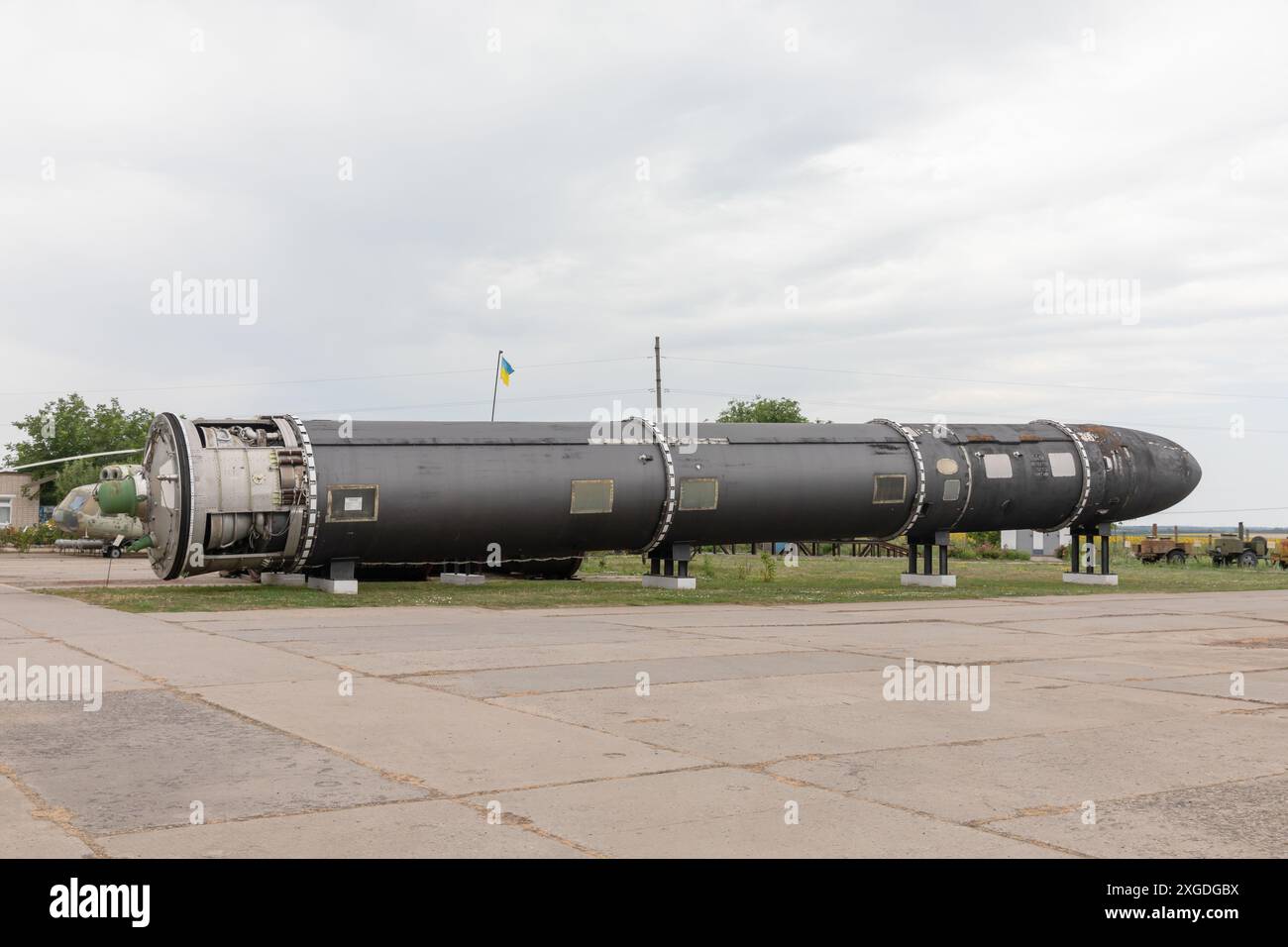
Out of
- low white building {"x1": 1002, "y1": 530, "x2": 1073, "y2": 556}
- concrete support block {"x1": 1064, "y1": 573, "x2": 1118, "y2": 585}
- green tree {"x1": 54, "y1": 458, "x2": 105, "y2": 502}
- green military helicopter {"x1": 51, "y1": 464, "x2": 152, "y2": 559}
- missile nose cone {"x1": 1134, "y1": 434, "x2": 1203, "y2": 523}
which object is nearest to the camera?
concrete support block {"x1": 1064, "y1": 573, "x2": 1118, "y2": 585}

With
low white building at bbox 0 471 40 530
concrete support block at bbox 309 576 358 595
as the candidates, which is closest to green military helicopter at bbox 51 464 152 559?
concrete support block at bbox 309 576 358 595

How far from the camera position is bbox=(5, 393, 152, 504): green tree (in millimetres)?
68625

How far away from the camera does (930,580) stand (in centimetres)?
2475

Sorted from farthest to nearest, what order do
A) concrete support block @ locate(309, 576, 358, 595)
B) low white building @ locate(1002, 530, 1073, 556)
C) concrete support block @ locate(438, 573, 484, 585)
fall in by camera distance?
low white building @ locate(1002, 530, 1073, 556) < concrete support block @ locate(438, 573, 484, 585) < concrete support block @ locate(309, 576, 358, 595)

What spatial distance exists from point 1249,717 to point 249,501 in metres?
15.3

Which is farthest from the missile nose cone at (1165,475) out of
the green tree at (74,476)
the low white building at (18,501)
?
the low white building at (18,501)

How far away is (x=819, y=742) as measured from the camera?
770 cm

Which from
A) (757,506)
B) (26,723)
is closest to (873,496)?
(757,506)

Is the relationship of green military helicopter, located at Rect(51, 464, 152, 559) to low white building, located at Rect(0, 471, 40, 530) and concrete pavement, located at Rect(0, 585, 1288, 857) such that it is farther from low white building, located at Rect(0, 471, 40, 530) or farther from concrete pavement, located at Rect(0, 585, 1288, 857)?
concrete pavement, located at Rect(0, 585, 1288, 857)

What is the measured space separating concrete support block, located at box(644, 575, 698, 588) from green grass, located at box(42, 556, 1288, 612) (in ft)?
0.81

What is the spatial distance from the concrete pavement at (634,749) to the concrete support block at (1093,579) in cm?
1225

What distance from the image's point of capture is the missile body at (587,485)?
1944cm

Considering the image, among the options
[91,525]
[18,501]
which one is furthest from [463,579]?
[18,501]

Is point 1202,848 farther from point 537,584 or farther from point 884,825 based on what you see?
point 537,584
